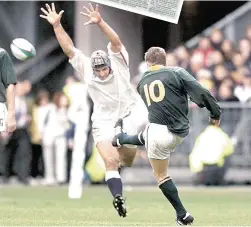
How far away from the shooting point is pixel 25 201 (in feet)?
62.6

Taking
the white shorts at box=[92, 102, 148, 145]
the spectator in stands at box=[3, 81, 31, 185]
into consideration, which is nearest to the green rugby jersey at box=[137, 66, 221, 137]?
the white shorts at box=[92, 102, 148, 145]

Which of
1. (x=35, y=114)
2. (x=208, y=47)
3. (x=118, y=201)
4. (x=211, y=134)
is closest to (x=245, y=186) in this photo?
(x=211, y=134)

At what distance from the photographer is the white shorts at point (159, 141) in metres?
13.7

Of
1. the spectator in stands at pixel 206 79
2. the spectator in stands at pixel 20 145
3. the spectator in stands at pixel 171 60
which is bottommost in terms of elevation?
the spectator in stands at pixel 20 145

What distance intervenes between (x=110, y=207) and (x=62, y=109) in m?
8.93

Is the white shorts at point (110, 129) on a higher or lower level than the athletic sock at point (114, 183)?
higher

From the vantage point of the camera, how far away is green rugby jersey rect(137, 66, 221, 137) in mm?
13648

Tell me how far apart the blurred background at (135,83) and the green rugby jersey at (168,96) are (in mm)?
7197

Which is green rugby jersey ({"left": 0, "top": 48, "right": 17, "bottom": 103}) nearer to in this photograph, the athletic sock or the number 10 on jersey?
the athletic sock

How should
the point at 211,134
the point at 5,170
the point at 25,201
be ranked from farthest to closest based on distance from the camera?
the point at 5,170 → the point at 211,134 → the point at 25,201

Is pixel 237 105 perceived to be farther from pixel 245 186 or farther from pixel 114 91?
pixel 114 91

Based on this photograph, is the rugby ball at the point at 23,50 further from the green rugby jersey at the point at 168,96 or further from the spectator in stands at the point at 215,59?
the spectator in stands at the point at 215,59

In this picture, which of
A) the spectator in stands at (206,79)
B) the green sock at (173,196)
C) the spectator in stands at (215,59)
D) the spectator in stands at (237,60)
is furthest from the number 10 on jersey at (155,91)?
the spectator in stands at (237,60)

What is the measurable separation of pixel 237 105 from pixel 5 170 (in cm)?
591
